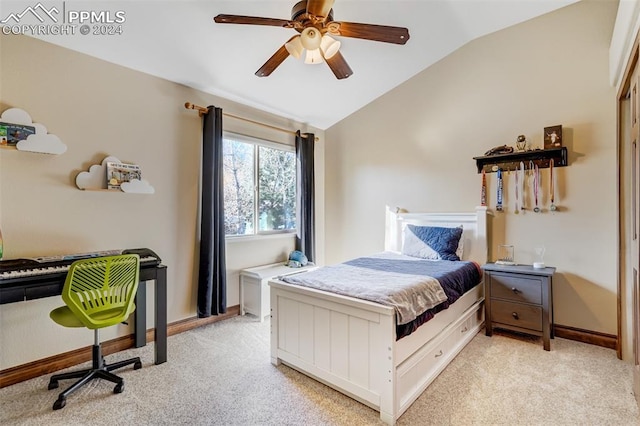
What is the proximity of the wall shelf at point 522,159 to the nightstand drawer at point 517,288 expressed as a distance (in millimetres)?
1149

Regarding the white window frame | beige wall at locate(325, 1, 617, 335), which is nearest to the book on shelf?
the white window frame

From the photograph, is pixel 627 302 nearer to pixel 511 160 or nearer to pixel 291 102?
pixel 511 160

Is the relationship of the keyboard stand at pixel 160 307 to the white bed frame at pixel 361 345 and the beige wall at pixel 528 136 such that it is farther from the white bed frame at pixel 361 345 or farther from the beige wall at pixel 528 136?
the beige wall at pixel 528 136

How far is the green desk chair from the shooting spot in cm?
200

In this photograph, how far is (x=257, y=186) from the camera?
12.8 ft

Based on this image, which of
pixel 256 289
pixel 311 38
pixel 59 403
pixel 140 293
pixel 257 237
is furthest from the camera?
pixel 257 237

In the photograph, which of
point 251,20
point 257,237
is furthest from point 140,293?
point 251,20

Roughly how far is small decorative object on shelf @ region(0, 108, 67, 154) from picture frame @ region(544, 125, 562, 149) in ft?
13.9

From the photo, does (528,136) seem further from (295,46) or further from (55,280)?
(55,280)

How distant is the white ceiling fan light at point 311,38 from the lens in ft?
6.51

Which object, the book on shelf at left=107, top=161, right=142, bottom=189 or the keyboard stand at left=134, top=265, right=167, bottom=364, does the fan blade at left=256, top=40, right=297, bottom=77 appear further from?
the keyboard stand at left=134, top=265, right=167, bottom=364

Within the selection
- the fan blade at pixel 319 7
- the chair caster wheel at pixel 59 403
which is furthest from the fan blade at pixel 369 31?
the chair caster wheel at pixel 59 403

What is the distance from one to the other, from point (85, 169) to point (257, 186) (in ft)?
5.84

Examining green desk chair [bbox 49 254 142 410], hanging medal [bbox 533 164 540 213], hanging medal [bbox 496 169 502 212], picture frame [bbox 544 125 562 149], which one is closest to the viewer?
green desk chair [bbox 49 254 142 410]
